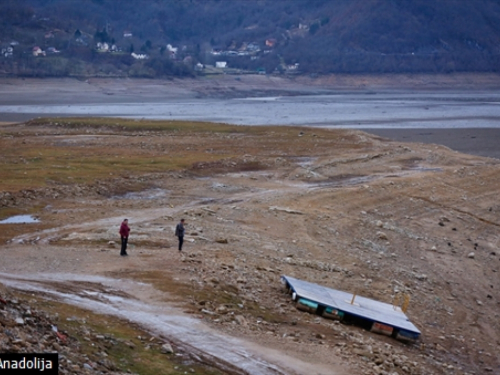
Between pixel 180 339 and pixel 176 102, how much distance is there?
274 feet

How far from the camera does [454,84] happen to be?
138m

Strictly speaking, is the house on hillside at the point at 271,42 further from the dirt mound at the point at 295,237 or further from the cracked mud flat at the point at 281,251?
the cracked mud flat at the point at 281,251

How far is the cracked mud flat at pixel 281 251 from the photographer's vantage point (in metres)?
16.2

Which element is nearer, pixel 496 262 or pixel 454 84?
pixel 496 262

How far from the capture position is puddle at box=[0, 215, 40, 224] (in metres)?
24.2

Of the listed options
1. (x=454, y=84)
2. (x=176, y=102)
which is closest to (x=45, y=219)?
(x=176, y=102)

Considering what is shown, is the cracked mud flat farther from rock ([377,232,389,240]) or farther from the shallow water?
the shallow water

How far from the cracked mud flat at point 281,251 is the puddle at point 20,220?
473mm

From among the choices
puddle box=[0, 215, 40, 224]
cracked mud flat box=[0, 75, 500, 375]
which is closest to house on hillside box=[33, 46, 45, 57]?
cracked mud flat box=[0, 75, 500, 375]

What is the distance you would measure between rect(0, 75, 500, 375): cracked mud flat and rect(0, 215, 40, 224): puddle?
18.6 inches

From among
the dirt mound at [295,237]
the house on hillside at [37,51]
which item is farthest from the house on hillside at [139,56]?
the dirt mound at [295,237]

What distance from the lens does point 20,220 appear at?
24547 mm

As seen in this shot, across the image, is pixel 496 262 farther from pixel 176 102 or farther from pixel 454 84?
pixel 454 84

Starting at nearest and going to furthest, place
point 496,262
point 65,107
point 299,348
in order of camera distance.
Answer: point 299,348
point 496,262
point 65,107
